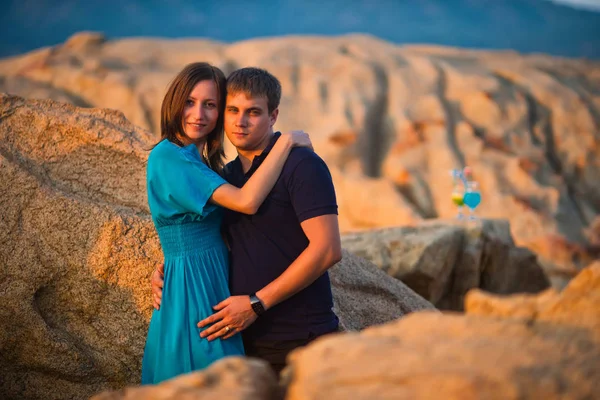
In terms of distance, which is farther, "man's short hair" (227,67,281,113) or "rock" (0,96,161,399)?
"rock" (0,96,161,399)

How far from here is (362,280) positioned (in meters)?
4.20

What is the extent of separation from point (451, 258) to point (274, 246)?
4803 millimetres

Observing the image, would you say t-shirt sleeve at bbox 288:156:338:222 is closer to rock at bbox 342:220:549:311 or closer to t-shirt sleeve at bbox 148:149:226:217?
t-shirt sleeve at bbox 148:149:226:217

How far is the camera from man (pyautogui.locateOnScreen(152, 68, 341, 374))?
8.59 feet

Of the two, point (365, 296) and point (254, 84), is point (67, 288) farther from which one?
point (365, 296)

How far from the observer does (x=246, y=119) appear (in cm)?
279

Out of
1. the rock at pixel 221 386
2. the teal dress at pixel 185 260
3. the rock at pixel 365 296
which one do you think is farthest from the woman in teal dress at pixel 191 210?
the rock at pixel 365 296

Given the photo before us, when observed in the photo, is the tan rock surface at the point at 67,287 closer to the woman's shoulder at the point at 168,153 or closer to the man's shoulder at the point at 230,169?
the man's shoulder at the point at 230,169

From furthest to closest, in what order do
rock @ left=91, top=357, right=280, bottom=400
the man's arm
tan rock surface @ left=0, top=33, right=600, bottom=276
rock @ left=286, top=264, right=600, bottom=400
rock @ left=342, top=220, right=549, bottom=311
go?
tan rock surface @ left=0, top=33, right=600, bottom=276 < rock @ left=342, top=220, right=549, bottom=311 < the man's arm < rock @ left=91, top=357, right=280, bottom=400 < rock @ left=286, top=264, right=600, bottom=400

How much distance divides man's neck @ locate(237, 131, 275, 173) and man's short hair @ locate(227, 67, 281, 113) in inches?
5.1

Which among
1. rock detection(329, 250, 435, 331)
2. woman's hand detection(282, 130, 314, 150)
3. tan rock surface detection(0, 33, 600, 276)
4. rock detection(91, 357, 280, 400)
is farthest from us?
tan rock surface detection(0, 33, 600, 276)

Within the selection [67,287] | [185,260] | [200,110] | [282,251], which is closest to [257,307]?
[282,251]

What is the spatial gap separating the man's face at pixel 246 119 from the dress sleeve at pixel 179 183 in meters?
0.23

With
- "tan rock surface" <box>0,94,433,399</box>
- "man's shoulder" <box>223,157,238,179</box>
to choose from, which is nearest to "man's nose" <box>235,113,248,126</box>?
"man's shoulder" <box>223,157,238,179</box>
